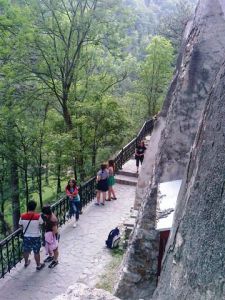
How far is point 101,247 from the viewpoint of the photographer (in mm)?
10469

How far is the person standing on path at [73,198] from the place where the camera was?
1150 cm

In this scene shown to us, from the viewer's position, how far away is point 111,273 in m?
9.05

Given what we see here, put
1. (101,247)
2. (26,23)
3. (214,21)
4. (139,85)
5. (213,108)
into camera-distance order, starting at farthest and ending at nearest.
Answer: (139,85) < (26,23) < (101,247) < (214,21) < (213,108)

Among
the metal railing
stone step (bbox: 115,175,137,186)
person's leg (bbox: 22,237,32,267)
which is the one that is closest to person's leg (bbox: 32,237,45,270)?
person's leg (bbox: 22,237,32,267)

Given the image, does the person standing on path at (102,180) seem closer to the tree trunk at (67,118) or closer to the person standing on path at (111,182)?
the person standing on path at (111,182)

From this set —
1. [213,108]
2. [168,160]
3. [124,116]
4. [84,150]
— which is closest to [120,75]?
[124,116]

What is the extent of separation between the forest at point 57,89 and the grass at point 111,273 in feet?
17.2

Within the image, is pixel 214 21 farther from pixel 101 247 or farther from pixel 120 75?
pixel 120 75

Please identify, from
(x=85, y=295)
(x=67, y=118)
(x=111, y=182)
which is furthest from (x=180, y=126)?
(x=67, y=118)

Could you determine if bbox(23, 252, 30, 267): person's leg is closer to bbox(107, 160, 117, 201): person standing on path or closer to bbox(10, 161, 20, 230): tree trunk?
bbox(107, 160, 117, 201): person standing on path

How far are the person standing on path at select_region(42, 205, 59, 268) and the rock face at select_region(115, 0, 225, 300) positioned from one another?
1.88 meters

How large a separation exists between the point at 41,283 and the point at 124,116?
31.5ft

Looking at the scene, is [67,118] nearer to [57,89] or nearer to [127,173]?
[57,89]

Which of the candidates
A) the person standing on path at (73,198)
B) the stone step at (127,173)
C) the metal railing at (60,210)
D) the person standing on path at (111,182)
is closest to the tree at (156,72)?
the metal railing at (60,210)
